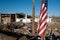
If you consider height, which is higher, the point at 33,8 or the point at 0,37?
the point at 33,8

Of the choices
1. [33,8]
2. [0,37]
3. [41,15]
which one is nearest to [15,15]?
[33,8]

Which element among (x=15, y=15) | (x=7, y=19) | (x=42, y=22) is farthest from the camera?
(x=15, y=15)

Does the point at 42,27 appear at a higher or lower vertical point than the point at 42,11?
lower

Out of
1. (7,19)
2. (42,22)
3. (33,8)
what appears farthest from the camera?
(7,19)

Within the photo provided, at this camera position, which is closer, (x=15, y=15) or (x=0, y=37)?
(x=0, y=37)

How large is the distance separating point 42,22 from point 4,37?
7.54 metres

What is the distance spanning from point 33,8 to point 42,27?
1148 cm

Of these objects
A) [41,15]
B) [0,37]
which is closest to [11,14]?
[0,37]

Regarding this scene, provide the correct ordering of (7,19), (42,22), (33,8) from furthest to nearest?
(7,19) < (33,8) < (42,22)

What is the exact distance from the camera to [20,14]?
254 ft

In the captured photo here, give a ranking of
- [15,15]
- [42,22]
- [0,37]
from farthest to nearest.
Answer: [15,15], [0,37], [42,22]

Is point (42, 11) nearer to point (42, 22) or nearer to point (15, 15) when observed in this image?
point (42, 22)

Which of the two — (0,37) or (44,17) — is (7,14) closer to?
(0,37)

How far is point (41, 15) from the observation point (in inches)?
317
